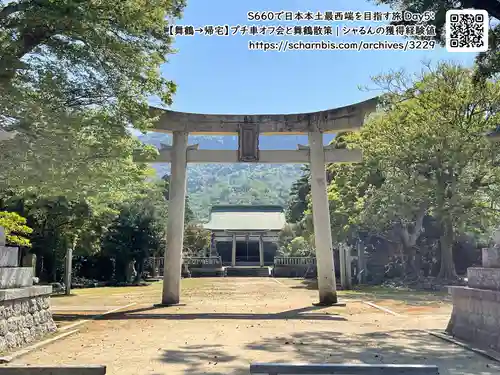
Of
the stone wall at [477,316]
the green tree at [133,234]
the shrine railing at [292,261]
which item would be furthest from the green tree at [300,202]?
the stone wall at [477,316]

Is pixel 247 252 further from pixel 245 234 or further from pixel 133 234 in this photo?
pixel 133 234

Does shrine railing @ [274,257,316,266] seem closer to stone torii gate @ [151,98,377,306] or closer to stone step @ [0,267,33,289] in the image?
stone torii gate @ [151,98,377,306]

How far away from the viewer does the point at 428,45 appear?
25.6ft

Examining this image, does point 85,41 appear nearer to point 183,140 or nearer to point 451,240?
point 183,140

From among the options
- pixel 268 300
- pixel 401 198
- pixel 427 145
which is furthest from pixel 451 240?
pixel 268 300

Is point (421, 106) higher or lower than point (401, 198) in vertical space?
higher

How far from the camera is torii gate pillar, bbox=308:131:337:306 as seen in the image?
12.6 meters

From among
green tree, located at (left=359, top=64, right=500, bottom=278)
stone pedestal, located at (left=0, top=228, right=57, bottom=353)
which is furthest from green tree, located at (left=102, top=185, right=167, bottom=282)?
stone pedestal, located at (left=0, top=228, right=57, bottom=353)

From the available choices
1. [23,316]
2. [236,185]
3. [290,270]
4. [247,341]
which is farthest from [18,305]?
[236,185]

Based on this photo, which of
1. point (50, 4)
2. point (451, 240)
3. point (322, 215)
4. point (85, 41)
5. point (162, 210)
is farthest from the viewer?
point (162, 210)

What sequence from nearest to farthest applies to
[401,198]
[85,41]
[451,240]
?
[85,41], [401,198], [451,240]

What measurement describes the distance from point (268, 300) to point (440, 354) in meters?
8.93

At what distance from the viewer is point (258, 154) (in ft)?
42.9

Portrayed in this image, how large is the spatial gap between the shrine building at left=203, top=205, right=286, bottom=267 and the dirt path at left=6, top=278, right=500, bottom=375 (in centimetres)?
2561
